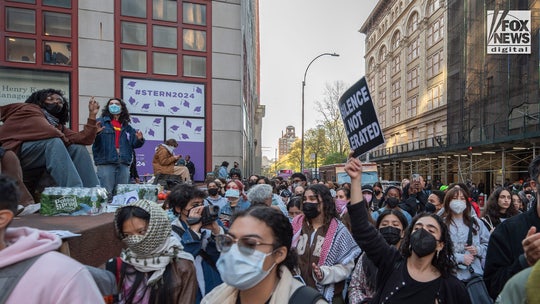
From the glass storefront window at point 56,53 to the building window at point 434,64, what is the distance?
39872mm

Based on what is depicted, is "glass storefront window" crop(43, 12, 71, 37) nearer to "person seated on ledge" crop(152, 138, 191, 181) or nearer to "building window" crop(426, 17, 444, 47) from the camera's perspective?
"person seated on ledge" crop(152, 138, 191, 181)

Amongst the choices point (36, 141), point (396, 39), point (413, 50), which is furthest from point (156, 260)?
point (396, 39)

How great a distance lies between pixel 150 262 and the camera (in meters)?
2.50

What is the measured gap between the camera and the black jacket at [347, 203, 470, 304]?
2.64m

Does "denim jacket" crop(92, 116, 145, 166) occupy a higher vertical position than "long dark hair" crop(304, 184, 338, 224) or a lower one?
higher

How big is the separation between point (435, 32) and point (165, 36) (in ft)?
126

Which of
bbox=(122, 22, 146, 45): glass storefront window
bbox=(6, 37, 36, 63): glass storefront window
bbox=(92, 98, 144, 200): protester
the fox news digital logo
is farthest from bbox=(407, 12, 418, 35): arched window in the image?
bbox=(92, 98, 144, 200): protester

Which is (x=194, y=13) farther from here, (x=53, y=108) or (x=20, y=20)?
(x=53, y=108)

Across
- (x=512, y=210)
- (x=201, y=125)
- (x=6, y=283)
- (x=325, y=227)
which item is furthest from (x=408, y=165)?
(x=6, y=283)

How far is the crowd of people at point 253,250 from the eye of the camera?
1536 millimetres

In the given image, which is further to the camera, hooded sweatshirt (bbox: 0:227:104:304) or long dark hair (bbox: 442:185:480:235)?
long dark hair (bbox: 442:185:480:235)

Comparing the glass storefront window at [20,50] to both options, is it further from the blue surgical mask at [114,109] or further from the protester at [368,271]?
the protester at [368,271]

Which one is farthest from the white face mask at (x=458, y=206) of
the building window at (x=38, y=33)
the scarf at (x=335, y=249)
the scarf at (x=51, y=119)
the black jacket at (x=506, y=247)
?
the building window at (x=38, y=33)

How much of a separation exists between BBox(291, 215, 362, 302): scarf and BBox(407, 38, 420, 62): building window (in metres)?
50.3
